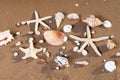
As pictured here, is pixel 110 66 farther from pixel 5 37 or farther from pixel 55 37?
pixel 5 37

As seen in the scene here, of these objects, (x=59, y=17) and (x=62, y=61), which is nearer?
(x=62, y=61)

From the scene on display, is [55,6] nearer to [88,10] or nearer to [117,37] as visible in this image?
[88,10]

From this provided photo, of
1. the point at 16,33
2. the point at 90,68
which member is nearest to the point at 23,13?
the point at 16,33

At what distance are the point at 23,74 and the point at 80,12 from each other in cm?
30

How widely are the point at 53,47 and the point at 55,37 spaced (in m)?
0.03

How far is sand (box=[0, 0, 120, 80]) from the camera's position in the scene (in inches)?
44.7

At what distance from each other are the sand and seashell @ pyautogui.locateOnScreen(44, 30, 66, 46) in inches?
0.6

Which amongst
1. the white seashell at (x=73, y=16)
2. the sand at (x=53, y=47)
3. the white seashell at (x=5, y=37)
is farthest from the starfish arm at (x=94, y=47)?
the white seashell at (x=5, y=37)

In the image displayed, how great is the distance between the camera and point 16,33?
126 centimetres

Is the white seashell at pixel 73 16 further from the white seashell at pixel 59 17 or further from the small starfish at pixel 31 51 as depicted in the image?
the small starfish at pixel 31 51

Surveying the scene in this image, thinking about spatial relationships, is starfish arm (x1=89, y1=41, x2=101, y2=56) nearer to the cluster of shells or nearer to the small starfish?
the cluster of shells

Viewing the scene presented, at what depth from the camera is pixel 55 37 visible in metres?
1.21

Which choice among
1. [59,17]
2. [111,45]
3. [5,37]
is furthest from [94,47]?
[5,37]

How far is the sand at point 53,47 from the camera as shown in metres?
1.13
